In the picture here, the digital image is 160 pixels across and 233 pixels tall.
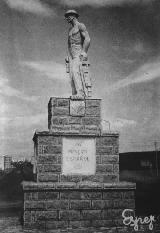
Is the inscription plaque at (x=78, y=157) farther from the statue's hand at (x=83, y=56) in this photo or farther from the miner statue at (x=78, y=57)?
the statue's hand at (x=83, y=56)

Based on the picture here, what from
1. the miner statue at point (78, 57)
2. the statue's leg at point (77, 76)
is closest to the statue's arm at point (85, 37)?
the miner statue at point (78, 57)

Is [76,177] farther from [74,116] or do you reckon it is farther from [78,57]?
[78,57]

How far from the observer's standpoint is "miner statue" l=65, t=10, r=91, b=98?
720 cm

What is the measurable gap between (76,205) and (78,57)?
3.09 metres

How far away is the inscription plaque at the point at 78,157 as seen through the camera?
6716 mm

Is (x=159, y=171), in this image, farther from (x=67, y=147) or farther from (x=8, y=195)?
(x=67, y=147)

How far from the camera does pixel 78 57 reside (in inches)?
287

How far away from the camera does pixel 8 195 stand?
503 inches

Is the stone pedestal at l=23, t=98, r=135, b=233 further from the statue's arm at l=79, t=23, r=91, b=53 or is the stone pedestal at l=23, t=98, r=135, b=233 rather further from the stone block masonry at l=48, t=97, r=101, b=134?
the statue's arm at l=79, t=23, r=91, b=53

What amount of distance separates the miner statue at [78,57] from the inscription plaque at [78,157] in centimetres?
100

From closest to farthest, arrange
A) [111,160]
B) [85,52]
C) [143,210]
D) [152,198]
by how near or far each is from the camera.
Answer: [111,160], [85,52], [143,210], [152,198]

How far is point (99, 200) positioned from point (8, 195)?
280 inches

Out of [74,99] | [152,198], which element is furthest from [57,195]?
[152,198]

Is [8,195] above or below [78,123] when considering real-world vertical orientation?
below
